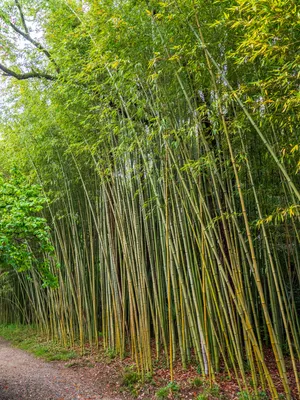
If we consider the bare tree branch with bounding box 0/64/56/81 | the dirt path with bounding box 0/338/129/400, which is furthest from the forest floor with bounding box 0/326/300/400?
the bare tree branch with bounding box 0/64/56/81

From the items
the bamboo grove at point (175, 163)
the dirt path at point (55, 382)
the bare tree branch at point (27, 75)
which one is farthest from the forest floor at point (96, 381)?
the bare tree branch at point (27, 75)

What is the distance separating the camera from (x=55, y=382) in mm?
3812

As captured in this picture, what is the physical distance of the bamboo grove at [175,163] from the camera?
7.76 ft

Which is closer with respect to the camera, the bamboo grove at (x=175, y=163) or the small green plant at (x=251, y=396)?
the bamboo grove at (x=175, y=163)

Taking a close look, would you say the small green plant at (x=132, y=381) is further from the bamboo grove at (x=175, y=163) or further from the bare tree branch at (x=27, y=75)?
the bare tree branch at (x=27, y=75)

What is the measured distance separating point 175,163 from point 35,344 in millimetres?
5034

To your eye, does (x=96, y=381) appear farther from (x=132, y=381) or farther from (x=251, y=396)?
(x=251, y=396)

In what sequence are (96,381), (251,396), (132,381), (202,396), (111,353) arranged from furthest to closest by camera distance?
(111,353) < (96,381) < (132,381) < (202,396) < (251,396)

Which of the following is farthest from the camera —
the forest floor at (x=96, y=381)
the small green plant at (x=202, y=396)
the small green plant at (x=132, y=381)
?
the small green plant at (x=132, y=381)

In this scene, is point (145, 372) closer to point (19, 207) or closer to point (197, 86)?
point (19, 207)

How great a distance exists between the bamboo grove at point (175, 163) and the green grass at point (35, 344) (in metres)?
0.29

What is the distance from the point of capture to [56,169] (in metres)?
4.89

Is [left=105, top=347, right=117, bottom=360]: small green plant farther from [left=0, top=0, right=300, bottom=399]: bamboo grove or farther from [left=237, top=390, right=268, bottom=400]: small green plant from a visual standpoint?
[left=237, top=390, right=268, bottom=400]: small green plant

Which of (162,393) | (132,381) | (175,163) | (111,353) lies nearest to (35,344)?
(111,353)
